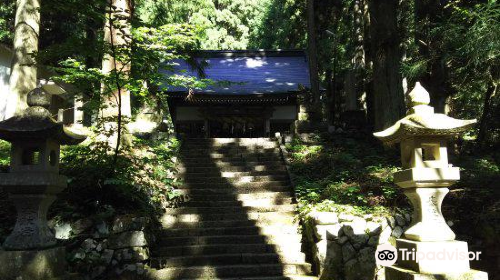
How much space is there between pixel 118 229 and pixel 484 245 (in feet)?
18.8

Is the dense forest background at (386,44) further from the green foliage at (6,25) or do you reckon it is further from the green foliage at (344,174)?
the green foliage at (344,174)

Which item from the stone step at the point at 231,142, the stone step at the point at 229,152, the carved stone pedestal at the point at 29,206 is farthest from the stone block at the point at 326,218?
the stone step at the point at 231,142

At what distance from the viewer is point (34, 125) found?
4.11m

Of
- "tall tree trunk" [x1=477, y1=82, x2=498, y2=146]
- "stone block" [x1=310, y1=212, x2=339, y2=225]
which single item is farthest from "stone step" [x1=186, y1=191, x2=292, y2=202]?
"tall tree trunk" [x1=477, y1=82, x2=498, y2=146]

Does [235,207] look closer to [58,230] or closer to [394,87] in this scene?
[58,230]

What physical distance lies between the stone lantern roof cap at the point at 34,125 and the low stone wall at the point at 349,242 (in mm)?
4013

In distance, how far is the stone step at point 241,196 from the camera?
812 centimetres

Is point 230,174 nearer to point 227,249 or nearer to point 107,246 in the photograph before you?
point 227,249

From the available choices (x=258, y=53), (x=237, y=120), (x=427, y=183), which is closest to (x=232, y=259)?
(x=427, y=183)

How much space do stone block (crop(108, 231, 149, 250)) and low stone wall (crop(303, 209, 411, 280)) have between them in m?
2.82

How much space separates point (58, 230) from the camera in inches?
220

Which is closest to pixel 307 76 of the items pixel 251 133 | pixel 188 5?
pixel 251 133

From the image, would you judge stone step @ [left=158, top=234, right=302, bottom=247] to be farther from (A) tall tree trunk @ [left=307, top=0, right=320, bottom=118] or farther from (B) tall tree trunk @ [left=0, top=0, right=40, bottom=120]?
(A) tall tree trunk @ [left=307, top=0, right=320, bottom=118]

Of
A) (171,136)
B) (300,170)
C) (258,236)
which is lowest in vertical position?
(258,236)
